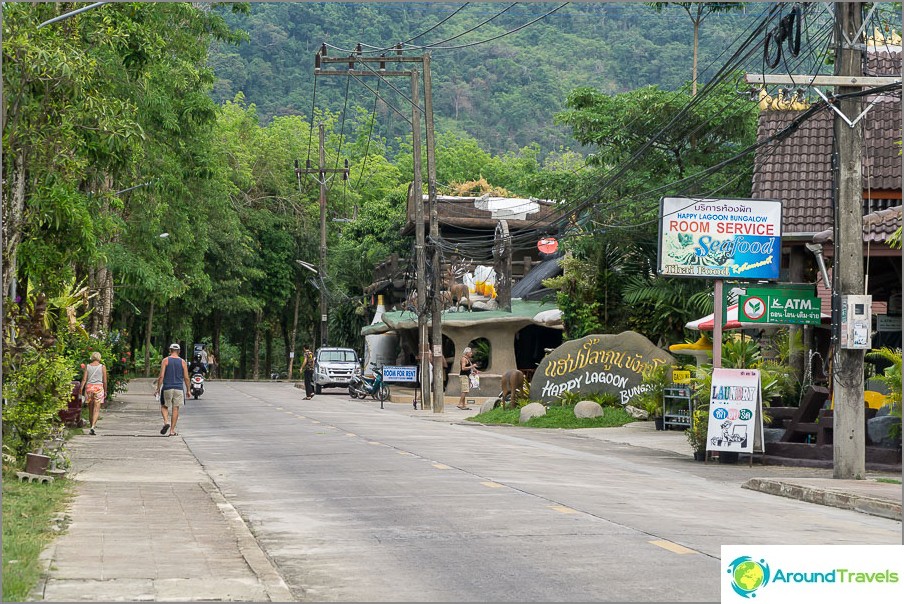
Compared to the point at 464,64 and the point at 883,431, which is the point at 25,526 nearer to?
the point at 883,431

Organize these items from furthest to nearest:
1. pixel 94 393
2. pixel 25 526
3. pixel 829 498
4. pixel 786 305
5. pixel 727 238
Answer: pixel 94 393 → pixel 727 238 → pixel 786 305 → pixel 829 498 → pixel 25 526

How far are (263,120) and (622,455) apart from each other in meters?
96.2

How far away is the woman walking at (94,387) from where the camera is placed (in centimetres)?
2606

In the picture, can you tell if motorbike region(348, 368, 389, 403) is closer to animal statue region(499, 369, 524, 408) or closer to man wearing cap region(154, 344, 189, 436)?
animal statue region(499, 369, 524, 408)

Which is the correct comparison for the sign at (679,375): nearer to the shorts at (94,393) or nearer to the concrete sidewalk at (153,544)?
the shorts at (94,393)

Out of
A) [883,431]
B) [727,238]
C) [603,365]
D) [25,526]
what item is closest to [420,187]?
[603,365]

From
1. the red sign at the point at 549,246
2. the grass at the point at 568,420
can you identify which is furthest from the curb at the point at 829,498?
the red sign at the point at 549,246

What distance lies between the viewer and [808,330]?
25.9 metres

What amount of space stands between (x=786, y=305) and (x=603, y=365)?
12254mm

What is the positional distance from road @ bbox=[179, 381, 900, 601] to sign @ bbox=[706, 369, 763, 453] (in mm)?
477

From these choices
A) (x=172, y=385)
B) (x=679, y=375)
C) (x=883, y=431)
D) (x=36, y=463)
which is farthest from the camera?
(x=679, y=375)

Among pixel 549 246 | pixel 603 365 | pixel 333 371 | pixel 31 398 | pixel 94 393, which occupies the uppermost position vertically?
pixel 549 246

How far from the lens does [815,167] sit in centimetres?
2639

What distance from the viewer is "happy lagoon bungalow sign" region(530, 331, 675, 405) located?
32.8 metres
